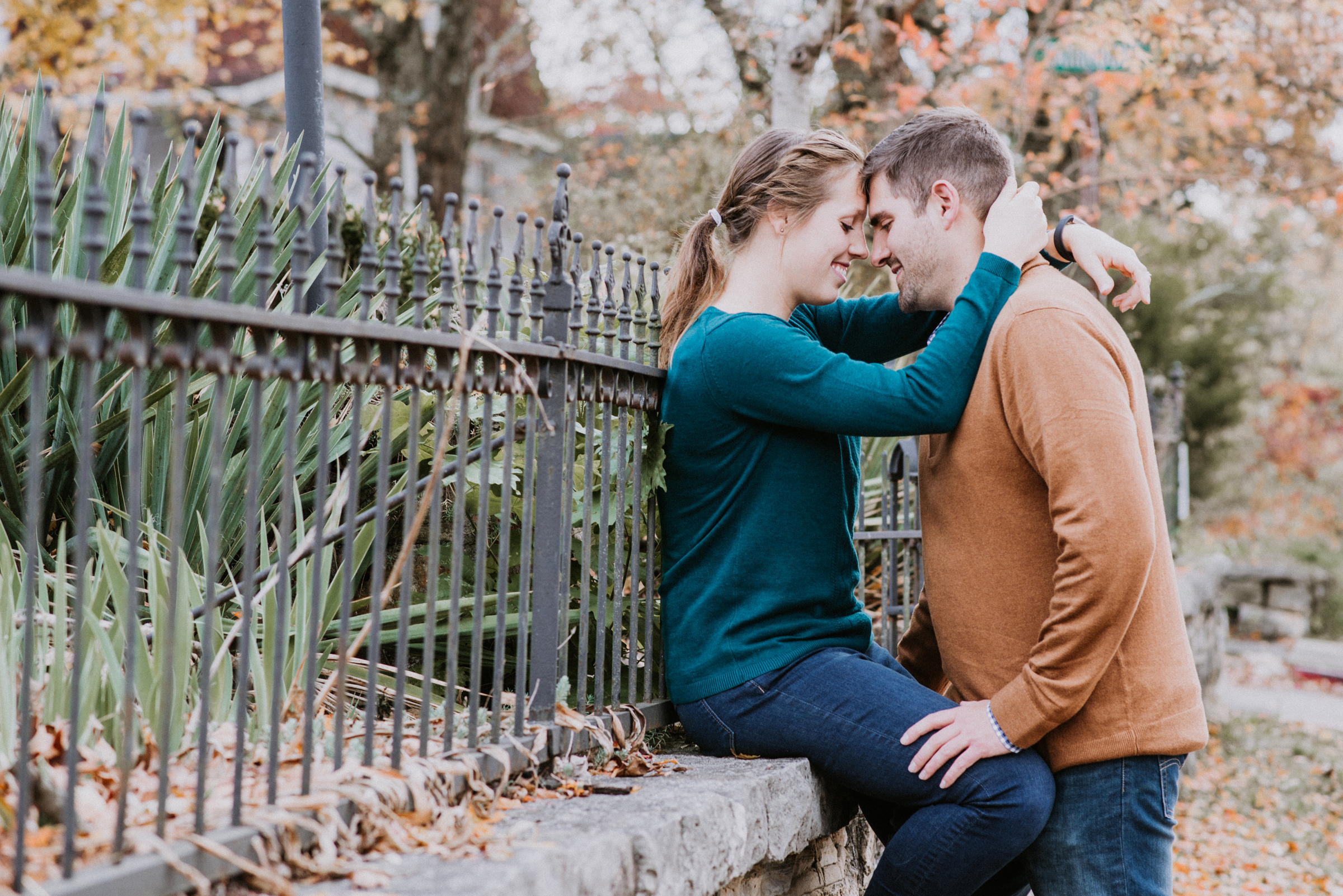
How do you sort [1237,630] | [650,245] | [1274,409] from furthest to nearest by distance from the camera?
[1274,409] → [1237,630] → [650,245]

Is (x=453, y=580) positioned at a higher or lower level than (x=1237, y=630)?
higher

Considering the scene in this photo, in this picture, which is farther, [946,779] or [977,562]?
[977,562]

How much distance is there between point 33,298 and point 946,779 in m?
1.91

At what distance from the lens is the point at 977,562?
8.36 ft

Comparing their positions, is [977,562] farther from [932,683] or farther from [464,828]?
[464,828]

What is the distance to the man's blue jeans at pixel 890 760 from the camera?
235 centimetres

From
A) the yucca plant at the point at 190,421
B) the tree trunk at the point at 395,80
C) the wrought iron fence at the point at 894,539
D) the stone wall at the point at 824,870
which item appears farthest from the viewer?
the tree trunk at the point at 395,80

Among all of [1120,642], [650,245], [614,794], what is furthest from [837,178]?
[650,245]

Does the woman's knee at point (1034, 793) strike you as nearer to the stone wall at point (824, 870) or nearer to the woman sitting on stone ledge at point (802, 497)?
the woman sitting on stone ledge at point (802, 497)

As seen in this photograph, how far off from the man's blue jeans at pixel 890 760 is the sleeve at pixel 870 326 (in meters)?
0.94

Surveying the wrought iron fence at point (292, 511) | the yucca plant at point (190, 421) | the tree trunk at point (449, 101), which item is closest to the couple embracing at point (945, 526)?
the wrought iron fence at point (292, 511)

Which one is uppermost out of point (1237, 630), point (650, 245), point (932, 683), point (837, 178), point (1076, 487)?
point (650, 245)

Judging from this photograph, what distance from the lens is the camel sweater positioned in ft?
7.36

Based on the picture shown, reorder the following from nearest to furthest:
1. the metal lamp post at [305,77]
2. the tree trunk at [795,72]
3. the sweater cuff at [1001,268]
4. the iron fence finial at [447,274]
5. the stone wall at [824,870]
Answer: the iron fence finial at [447,274]
the sweater cuff at [1001,268]
the stone wall at [824,870]
the metal lamp post at [305,77]
the tree trunk at [795,72]
